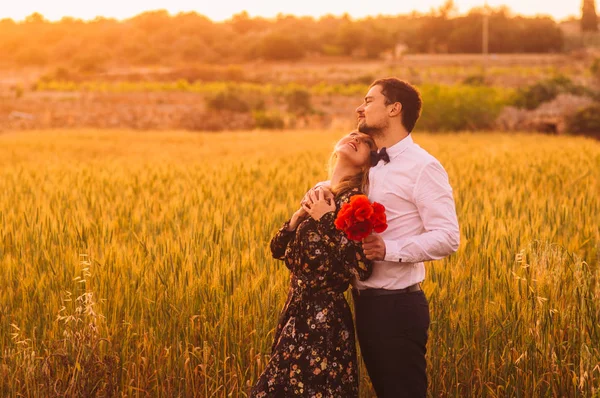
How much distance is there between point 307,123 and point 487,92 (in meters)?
9.25

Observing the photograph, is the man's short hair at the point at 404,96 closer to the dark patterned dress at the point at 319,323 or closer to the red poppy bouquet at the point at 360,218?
the dark patterned dress at the point at 319,323

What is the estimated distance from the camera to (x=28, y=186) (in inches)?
330

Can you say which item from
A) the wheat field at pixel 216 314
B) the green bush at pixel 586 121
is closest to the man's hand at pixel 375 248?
the wheat field at pixel 216 314

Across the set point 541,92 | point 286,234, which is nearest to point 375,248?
point 286,234

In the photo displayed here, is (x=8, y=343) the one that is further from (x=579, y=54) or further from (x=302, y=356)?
(x=579, y=54)

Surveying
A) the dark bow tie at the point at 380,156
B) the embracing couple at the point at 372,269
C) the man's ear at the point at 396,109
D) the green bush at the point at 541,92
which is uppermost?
the man's ear at the point at 396,109

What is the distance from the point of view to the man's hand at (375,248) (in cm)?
283

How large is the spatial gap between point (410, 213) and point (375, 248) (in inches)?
10.1

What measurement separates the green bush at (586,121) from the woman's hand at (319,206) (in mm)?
21367

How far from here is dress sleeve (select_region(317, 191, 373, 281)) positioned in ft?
9.61

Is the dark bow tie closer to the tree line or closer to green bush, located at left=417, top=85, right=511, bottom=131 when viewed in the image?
green bush, located at left=417, top=85, right=511, bottom=131

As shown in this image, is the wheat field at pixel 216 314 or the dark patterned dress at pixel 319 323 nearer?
the dark patterned dress at pixel 319 323

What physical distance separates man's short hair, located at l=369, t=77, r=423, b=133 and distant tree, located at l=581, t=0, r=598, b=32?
10519cm

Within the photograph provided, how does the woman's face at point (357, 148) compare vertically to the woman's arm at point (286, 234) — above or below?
above
